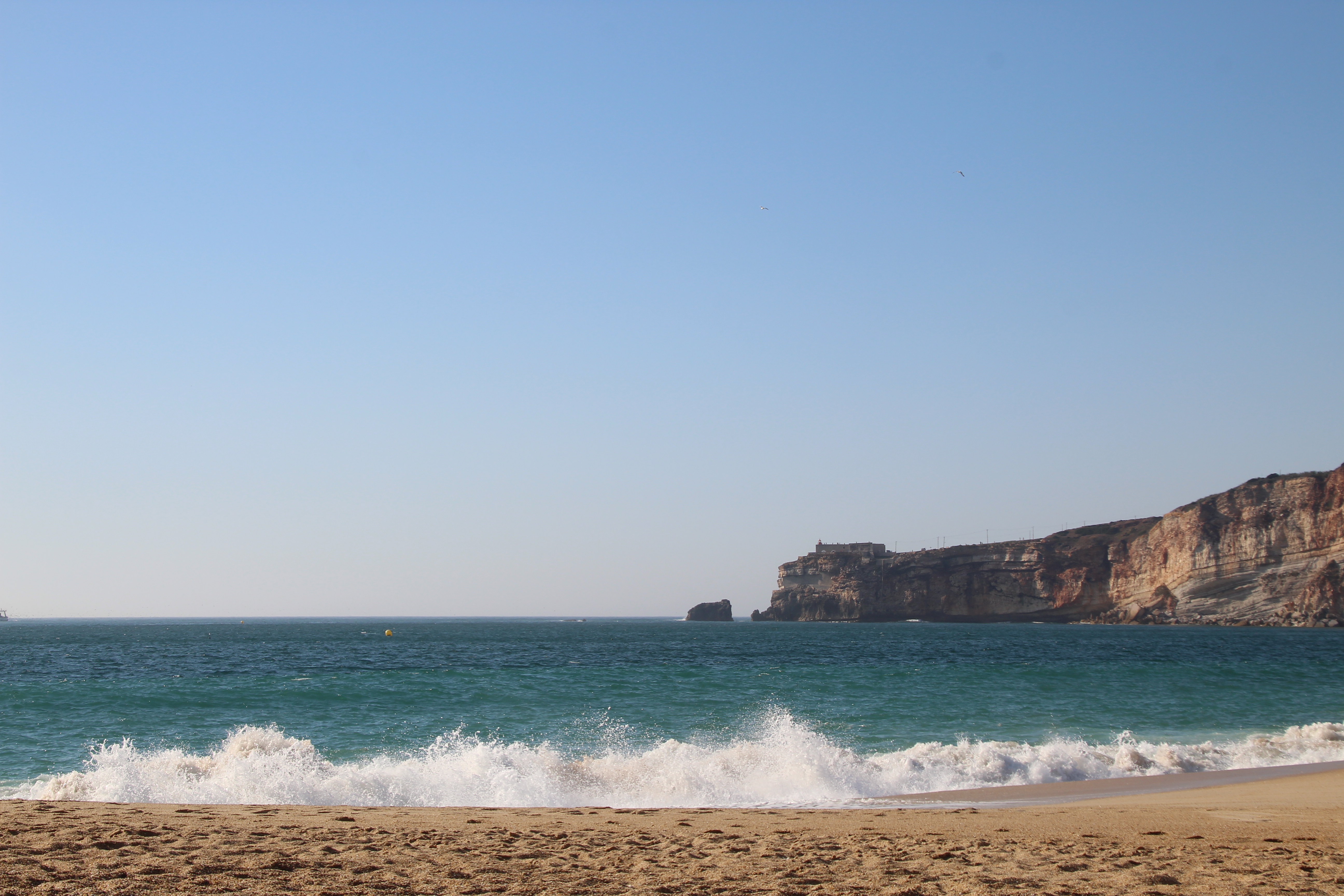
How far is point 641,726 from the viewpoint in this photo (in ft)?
78.8

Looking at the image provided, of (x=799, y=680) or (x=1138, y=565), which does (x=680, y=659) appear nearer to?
(x=799, y=680)

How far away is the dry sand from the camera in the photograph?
317 inches

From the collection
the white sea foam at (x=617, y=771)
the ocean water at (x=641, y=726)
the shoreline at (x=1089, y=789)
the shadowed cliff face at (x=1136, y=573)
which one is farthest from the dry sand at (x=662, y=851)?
the shadowed cliff face at (x=1136, y=573)

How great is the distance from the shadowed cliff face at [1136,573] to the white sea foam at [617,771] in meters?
92.9

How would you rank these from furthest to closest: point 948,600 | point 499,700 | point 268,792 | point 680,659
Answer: point 948,600, point 680,659, point 499,700, point 268,792

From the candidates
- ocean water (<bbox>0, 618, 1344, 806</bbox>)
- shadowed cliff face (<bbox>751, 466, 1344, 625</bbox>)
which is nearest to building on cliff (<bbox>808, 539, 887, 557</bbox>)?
shadowed cliff face (<bbox>751, 466, 1344, 625</bbox>)

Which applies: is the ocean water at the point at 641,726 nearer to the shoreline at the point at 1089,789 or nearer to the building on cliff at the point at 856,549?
the shoreline at the point at 1089,789

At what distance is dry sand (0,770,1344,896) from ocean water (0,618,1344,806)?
378cm

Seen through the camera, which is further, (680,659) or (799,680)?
(680,659)

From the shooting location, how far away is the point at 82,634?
127000mm

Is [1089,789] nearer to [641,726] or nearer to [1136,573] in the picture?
[641,726]

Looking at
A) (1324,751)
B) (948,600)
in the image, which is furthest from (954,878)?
(948,600)

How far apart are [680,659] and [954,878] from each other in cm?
4648

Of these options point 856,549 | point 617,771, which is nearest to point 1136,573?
point 856,549
